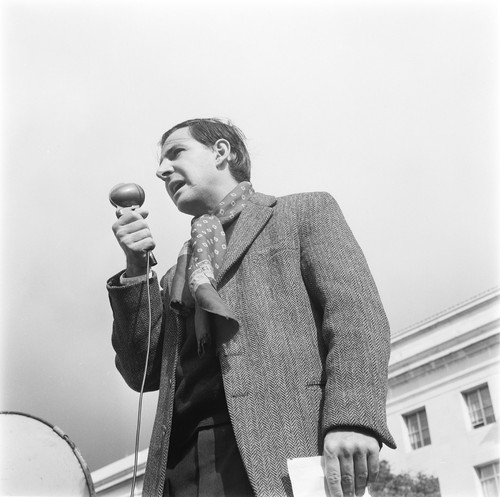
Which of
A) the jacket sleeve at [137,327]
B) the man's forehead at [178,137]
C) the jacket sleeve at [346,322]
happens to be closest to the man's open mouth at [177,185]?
the man's forehead at [178,137]

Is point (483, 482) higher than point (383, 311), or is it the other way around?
point (383, 311)

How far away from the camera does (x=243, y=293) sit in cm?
293

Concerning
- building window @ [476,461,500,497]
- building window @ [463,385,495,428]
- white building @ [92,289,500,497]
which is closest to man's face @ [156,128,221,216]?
white building @ [92,289,500,497]

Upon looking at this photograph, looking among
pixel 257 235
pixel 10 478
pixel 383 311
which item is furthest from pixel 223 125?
pixel 10 478

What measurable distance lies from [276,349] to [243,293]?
0.88 ft

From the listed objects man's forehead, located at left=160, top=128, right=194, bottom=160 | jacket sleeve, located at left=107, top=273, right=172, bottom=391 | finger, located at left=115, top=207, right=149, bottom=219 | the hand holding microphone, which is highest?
man's forehead, located at left=160, top=128, right=194, bottom=160

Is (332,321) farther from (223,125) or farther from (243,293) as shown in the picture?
(223,125)

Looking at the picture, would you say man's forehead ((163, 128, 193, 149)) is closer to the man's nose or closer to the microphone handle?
the man's nose

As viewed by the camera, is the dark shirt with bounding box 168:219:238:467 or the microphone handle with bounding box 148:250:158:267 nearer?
the dark shirt with bounding box 168:219:238:467

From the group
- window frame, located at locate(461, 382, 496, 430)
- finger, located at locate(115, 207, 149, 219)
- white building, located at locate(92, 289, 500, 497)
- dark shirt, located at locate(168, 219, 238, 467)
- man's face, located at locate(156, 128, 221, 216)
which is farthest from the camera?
window frame, located at locate(461, 382, 496, 430)

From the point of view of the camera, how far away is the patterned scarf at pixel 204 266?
2.80 meters

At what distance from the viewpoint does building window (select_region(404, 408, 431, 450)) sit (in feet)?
97.3

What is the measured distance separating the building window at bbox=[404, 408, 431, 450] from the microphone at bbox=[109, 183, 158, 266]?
2768 cm

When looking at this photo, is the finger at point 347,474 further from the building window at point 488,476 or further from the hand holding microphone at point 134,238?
the building window at point 488,476
